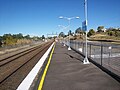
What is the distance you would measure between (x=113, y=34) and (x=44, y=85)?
133m

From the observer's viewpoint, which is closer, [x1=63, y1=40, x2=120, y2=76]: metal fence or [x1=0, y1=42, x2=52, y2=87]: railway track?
[x1=63, y1=40, x2=120, y2=76]: metal fence

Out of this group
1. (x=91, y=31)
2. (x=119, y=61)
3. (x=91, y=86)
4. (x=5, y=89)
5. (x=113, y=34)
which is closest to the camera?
(x=91, y=86)

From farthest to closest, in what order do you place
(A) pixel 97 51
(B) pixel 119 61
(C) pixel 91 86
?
(A) pixel 97 51, (B) pixel 119 61, (C) pixel 91 86

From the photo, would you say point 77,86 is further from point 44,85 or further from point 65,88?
point 44,85

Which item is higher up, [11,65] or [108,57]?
[108,57]

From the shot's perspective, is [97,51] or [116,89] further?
[97,51]

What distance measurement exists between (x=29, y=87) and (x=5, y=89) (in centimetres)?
107

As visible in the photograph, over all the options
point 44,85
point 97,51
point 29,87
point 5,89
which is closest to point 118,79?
point 44,85

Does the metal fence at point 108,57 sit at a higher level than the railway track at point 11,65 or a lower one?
higher

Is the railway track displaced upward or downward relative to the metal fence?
downward

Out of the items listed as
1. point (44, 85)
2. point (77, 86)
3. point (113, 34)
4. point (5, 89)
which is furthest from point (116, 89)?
point (113, 34)

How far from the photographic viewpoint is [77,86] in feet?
27.0

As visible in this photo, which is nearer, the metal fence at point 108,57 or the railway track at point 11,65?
the metal fence at point 108,57

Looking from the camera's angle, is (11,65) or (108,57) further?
(11,65)
